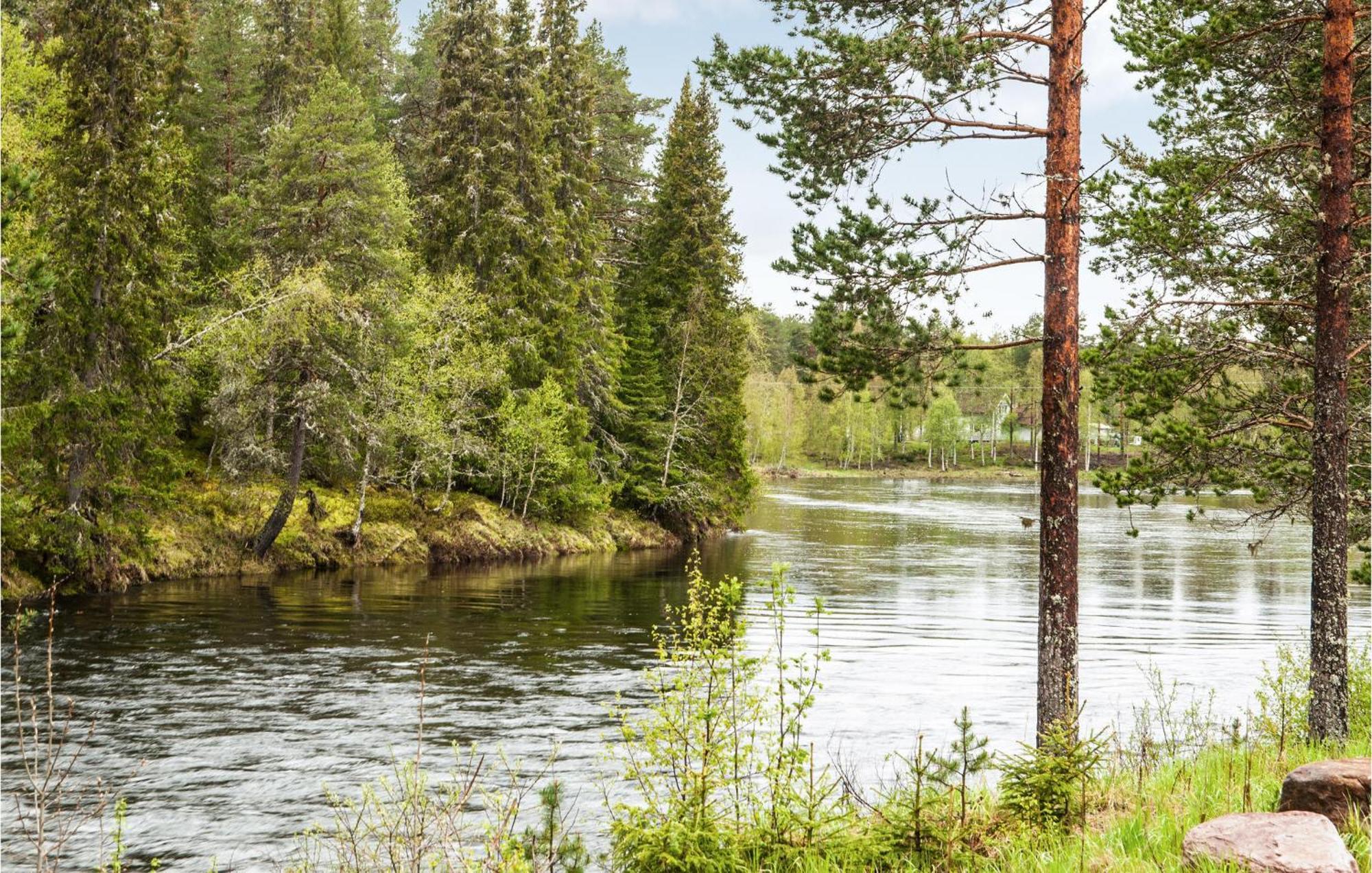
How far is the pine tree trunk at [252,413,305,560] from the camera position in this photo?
29875 mm

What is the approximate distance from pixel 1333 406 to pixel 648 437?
35.0 metres

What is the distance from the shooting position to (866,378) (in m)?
11.1

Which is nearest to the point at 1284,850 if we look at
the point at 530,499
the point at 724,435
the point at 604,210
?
the point at 530,499

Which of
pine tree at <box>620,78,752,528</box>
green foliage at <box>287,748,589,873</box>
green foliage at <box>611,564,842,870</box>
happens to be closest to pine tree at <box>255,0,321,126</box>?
pine tree at <box>620,78,752,528</box>

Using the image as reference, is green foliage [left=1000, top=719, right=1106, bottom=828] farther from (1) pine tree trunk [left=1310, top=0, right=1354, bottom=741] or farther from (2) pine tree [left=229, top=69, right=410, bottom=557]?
(2) pine tree [left=229, top=69, right=410, bottom=557]

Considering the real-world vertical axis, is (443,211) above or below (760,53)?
above

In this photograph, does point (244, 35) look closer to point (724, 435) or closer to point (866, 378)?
point (724, 435)

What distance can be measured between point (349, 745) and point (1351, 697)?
39.3 ft

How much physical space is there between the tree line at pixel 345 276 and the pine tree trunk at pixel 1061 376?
1041 cm

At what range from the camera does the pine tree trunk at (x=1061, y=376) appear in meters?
10.0

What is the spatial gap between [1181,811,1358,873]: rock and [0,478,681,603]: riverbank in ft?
75.5

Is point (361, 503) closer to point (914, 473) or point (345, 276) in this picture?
point (345, 276)

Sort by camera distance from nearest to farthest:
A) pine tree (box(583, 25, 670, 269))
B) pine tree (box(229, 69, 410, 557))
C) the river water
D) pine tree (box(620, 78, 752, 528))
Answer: the river water, pine tree (box(229, 69, 410, 557)), pine tree (box(620, 78, 752, 528)), pine tree (box(583, 25, 670, 269))

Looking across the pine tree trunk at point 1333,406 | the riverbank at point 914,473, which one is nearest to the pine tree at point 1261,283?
→ the pine tree trunk at point 1333,406
